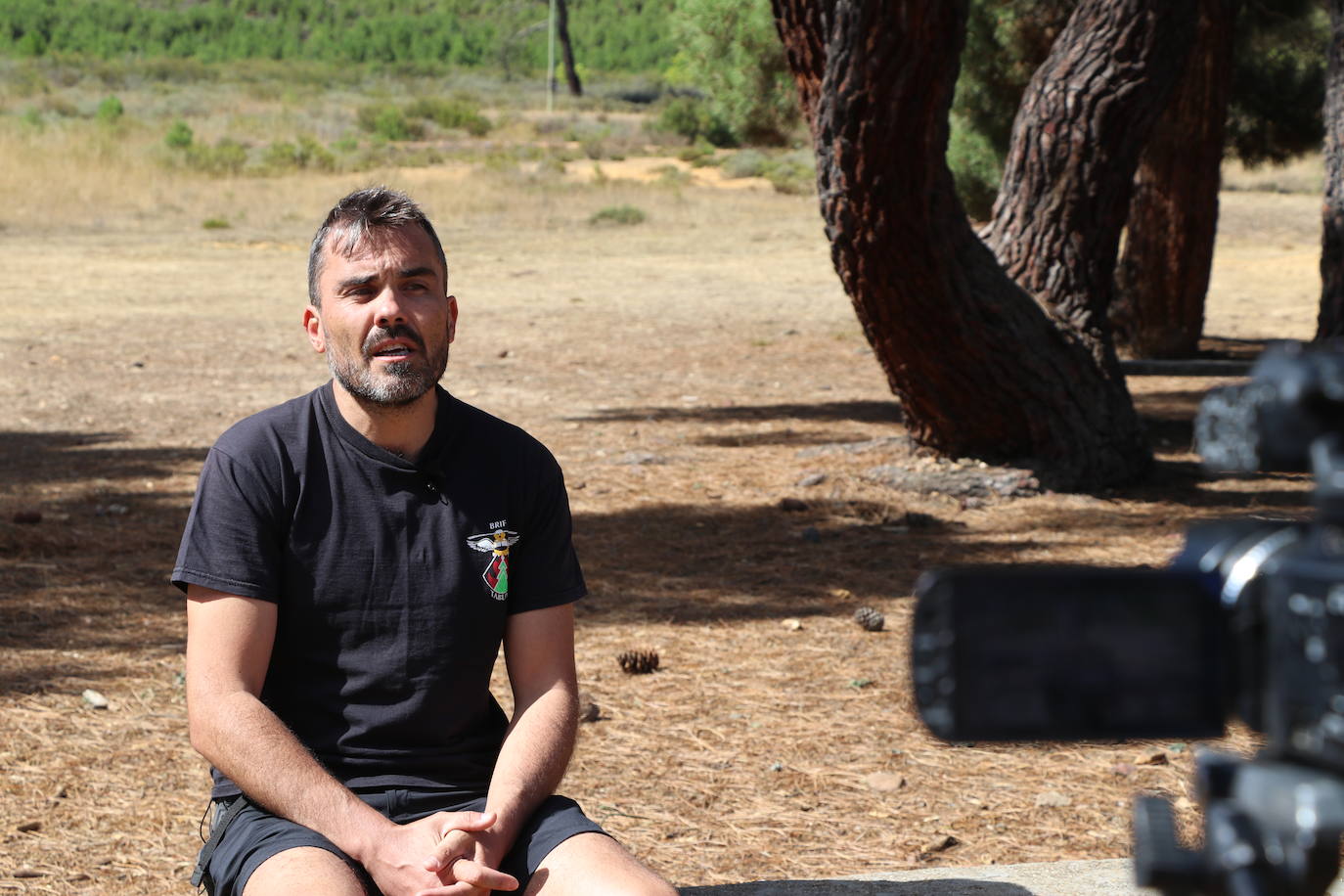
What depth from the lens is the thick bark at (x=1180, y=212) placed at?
11430mm

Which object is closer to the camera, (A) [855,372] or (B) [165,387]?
(B) [165,387]

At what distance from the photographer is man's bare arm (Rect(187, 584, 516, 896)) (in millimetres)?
2547

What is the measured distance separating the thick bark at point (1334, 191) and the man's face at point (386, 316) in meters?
6.64

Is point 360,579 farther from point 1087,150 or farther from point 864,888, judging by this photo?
point 1087,150

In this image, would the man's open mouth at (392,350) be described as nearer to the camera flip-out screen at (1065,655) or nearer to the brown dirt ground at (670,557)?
the brown dirt ground at (670,557)

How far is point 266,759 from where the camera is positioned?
2594mm

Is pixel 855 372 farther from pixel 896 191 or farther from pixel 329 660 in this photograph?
pixel 329 660

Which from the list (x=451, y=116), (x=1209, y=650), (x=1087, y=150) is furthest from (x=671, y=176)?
(x=1209, y=650)

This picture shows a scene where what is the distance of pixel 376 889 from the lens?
8.51 feet

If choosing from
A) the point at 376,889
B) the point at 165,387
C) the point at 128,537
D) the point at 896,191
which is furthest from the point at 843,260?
the point at 165,387

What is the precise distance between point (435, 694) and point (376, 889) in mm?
341

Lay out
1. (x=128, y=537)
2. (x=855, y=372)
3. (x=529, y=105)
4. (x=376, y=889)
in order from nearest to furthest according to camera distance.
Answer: (x=376, y=889) → (x=128, y=537) → (x=855, y=372) → (x=529, y=105)

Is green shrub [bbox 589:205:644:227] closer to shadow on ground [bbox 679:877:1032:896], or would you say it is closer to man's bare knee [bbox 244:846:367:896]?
shadow on ground [bbox 679:877:1032:896]

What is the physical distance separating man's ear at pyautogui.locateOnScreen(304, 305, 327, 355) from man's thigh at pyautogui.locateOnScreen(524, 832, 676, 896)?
1044mm
